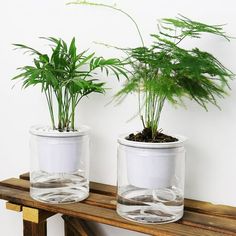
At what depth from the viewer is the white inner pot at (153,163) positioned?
794mm

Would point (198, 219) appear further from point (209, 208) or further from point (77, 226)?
point (77, 226)

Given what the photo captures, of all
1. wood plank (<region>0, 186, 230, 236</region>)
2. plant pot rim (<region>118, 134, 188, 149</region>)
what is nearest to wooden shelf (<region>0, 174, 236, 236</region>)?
wood plank (<region>0, 186, 230, 236</region>)

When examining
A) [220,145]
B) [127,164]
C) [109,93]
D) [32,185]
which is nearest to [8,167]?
[32,185]

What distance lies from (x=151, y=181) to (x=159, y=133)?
0.12m

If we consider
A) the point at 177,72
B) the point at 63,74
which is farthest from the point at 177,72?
the point at 63,74

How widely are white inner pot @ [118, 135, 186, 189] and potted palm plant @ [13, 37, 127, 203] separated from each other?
0.17m

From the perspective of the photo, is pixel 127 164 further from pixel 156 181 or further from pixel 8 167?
pixel 8 167

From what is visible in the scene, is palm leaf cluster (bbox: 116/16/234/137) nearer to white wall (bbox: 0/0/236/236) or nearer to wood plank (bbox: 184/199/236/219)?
white wall (bbox: 0/0/236/236)

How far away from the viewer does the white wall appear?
89 centimetres

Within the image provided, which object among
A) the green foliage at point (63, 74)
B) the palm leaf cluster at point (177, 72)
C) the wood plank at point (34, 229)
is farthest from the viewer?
the wood plank at point (34, 229)

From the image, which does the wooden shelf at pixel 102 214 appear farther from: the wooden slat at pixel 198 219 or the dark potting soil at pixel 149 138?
the dark potting soil at pixel 149 138

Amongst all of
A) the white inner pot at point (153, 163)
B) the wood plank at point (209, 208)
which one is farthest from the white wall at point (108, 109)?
the white inner pot at point (153, 163)

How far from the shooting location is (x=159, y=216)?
0.82 meters

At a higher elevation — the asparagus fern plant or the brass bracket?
the asparagus fern plant
